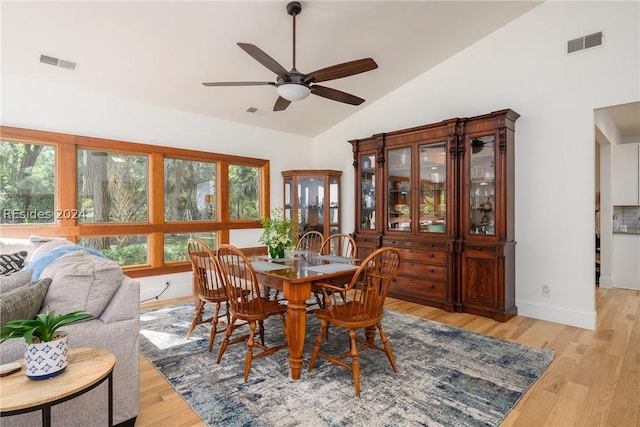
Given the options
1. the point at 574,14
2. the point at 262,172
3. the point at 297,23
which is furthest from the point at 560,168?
the point at 262,172

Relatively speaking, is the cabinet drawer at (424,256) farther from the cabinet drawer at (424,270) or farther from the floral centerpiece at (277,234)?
the floral centerpiece at (277,234)

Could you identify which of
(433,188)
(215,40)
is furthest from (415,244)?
(215,40)

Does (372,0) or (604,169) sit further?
(604,169)

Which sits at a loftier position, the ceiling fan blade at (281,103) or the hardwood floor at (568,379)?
the ceiling fan blade at (281,103)

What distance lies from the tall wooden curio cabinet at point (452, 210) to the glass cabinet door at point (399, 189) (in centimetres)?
1

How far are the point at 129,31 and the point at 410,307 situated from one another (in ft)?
13.7

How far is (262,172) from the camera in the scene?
565cm

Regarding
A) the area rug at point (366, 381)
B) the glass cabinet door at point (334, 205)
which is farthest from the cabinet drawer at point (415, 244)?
the glass cabinet door at point (334, 205)

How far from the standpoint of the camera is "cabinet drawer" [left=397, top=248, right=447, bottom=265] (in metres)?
4.11

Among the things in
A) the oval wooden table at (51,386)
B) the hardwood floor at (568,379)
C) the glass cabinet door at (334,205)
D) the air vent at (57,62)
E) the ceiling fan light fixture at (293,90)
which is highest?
the air vent at (57,62)

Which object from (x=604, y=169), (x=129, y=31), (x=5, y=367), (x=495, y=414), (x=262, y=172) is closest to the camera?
(x=5, y=367)

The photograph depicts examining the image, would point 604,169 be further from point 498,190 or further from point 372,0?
point 372,0

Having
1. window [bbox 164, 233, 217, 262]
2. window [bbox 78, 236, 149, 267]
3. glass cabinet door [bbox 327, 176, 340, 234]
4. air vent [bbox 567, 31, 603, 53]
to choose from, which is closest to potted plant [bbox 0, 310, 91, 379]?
window [bbox 78, 236, 149, 267]

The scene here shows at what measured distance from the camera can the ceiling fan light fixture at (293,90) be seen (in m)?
2.66
